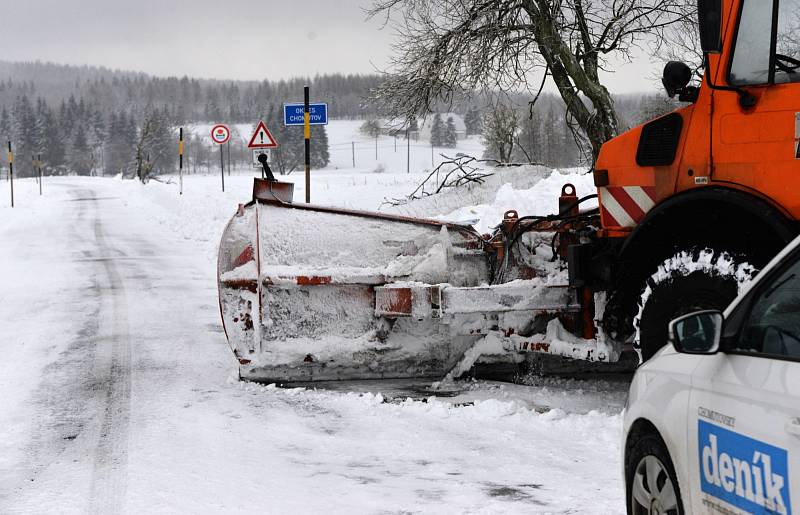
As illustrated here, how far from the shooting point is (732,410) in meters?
2.59

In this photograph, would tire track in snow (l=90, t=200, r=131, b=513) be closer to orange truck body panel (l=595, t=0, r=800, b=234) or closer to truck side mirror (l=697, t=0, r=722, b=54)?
orange truck body panel (l=595, t=0, r=800, b=234)

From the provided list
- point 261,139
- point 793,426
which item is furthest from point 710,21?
point 261,139

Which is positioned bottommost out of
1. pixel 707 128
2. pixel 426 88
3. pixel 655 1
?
pixel 707 128

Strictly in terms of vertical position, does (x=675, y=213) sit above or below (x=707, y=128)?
below

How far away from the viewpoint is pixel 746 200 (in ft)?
14.3

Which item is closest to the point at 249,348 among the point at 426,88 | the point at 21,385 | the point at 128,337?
the point at 21,385

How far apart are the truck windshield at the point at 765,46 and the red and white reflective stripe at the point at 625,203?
927 mm

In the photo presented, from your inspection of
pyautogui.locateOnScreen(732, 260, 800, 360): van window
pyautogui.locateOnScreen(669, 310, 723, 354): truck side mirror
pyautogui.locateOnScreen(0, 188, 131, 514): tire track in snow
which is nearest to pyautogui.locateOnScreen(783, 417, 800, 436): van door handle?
pyautogui.locateOnScreen(732, 260, 800, 360): van window

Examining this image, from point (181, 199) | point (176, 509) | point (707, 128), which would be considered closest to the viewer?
point (176, 509)

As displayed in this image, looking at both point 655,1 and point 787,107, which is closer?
point 787,107

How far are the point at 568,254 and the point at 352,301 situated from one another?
1772mm

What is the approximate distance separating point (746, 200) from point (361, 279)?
2.96 metres

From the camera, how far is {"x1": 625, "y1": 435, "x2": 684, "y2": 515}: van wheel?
2969 mm

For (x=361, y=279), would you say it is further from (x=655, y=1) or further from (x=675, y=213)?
(x=655, y=1)
